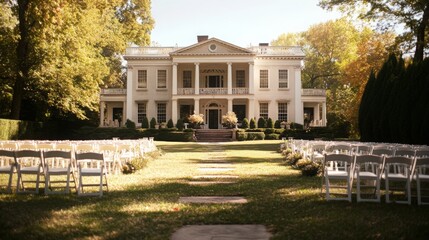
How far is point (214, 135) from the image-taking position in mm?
43188

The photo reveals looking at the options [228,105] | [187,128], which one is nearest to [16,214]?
[187,128]

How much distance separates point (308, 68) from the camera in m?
64.8

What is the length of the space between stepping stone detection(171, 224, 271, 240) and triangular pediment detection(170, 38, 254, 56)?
137 feet

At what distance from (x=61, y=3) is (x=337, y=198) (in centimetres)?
1602

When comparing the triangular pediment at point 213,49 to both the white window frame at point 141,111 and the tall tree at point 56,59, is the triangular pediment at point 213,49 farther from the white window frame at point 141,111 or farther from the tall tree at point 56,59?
the tall tree at point 56,59

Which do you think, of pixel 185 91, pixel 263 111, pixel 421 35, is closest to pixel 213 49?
pixel 185 91

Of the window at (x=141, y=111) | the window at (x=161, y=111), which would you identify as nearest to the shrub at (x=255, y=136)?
the window at (x=161, y=111)

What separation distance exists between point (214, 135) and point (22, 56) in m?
20.0

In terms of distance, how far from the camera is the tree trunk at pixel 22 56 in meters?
27.2

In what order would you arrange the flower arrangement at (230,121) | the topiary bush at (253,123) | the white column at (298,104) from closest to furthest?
the flower arrangement at (230,121)
the topiary bush at (253,123)
the white column at (298,104)

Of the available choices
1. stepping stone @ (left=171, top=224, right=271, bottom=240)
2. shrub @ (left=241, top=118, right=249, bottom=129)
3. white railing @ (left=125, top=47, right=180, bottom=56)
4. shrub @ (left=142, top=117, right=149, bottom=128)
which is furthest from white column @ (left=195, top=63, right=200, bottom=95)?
stepping stone @ (left=171, top=224, right=271, bottom=240)

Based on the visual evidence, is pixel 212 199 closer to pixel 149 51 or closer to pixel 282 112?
pixel 282 112

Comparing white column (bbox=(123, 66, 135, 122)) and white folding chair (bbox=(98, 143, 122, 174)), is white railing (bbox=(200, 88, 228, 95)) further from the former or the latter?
white folding chair (bbox=(98, 143, 122, 174))

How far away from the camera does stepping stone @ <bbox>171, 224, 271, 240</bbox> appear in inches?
239
